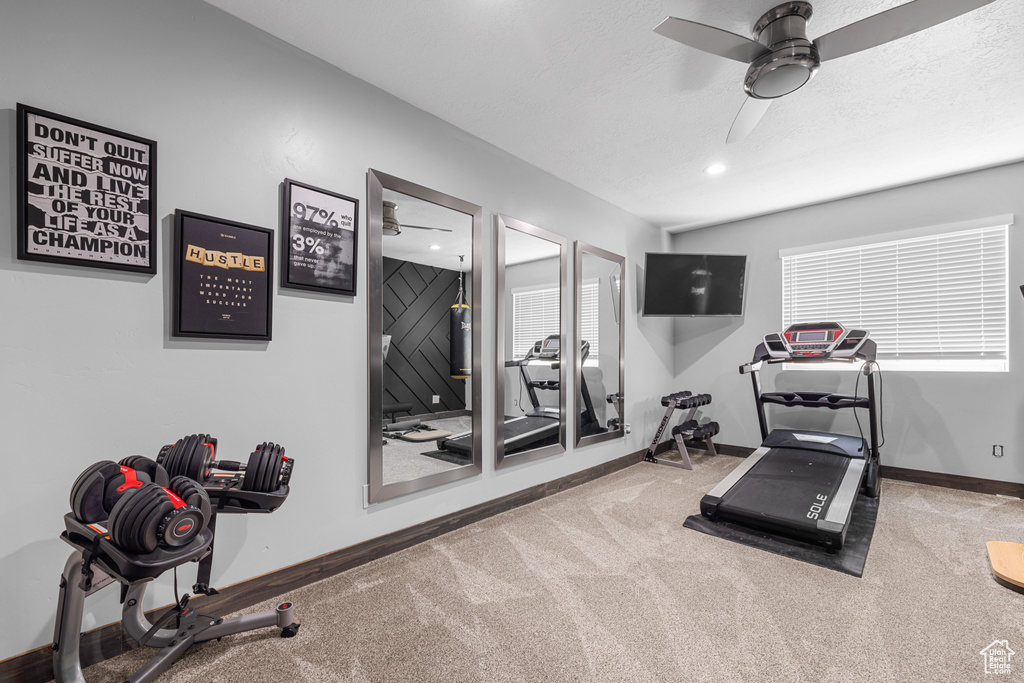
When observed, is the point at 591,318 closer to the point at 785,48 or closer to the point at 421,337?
the point at 421,337

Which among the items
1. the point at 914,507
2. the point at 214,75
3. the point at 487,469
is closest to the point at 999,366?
the point at 914,507

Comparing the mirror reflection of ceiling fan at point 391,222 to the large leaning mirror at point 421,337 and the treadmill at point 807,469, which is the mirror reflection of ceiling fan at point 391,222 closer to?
the large leaning mirror at point 421,337

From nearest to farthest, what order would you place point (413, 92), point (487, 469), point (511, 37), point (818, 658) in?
point (818, 658), point (511, 37), point (413, 92), point (487, 469)

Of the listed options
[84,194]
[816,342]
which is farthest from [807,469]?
[84,194]

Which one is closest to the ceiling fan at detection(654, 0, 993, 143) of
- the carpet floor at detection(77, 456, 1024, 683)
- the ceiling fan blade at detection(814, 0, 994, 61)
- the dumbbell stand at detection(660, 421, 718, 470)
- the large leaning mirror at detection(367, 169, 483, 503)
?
the ceiling fan blade at detection(814, 0, 994, 61)

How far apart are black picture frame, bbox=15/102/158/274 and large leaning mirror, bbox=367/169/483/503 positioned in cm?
99

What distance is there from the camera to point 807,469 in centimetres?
336

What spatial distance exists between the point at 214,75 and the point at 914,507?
5.15m

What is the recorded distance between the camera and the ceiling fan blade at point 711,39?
1.75 m

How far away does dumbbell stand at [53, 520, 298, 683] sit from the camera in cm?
131

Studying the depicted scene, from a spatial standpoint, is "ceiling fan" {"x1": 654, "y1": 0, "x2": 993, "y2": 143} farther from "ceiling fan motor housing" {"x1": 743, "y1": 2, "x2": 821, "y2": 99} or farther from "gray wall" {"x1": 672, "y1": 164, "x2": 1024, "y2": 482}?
"gray wall" {"x1": 672, "y1": 164, "x2": 1024, "y2": 482}

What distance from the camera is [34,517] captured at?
1.52 m

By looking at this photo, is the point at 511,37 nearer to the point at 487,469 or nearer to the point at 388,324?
the point at 388,324

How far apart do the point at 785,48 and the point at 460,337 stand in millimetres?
2289
